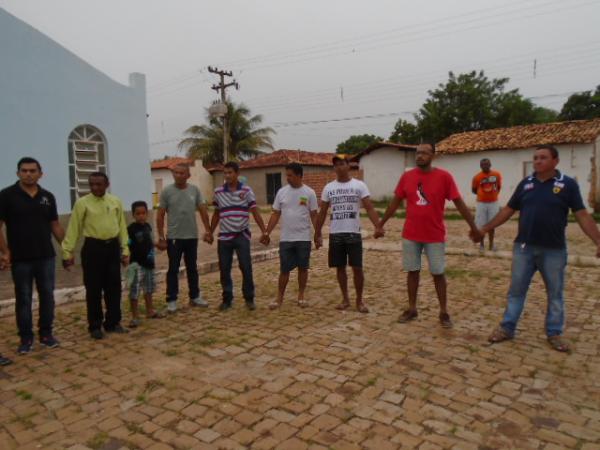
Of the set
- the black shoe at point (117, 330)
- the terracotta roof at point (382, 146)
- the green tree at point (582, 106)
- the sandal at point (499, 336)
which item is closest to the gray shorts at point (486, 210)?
the sandal at point (499, 336)

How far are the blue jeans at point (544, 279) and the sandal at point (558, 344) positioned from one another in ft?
0.13

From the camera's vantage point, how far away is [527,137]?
22.5 meters

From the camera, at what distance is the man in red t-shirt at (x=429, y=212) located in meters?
4.66

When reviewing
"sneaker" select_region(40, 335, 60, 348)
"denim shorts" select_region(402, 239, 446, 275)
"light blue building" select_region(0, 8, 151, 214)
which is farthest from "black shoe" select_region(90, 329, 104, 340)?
"light blue building" select_region(0, 8, 151, 214)

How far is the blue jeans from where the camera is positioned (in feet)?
13.5

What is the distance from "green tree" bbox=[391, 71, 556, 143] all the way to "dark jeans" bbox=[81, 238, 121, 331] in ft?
108

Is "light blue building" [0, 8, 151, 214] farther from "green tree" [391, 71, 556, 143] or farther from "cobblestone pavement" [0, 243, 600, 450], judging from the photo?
"green tree" [391, 71, 556, 143]

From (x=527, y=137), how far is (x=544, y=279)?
20.8m

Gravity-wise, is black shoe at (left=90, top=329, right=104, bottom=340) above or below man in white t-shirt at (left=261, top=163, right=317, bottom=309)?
below

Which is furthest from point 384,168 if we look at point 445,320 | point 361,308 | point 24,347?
point 24,347

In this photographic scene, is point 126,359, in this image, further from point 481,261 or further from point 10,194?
point 481,261

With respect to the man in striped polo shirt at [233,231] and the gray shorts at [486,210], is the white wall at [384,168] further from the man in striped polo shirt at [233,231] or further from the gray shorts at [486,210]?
the man in striped polo shirt at [233,231]

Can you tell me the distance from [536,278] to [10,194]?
6.60 metres

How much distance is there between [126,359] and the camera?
13.3 ft
